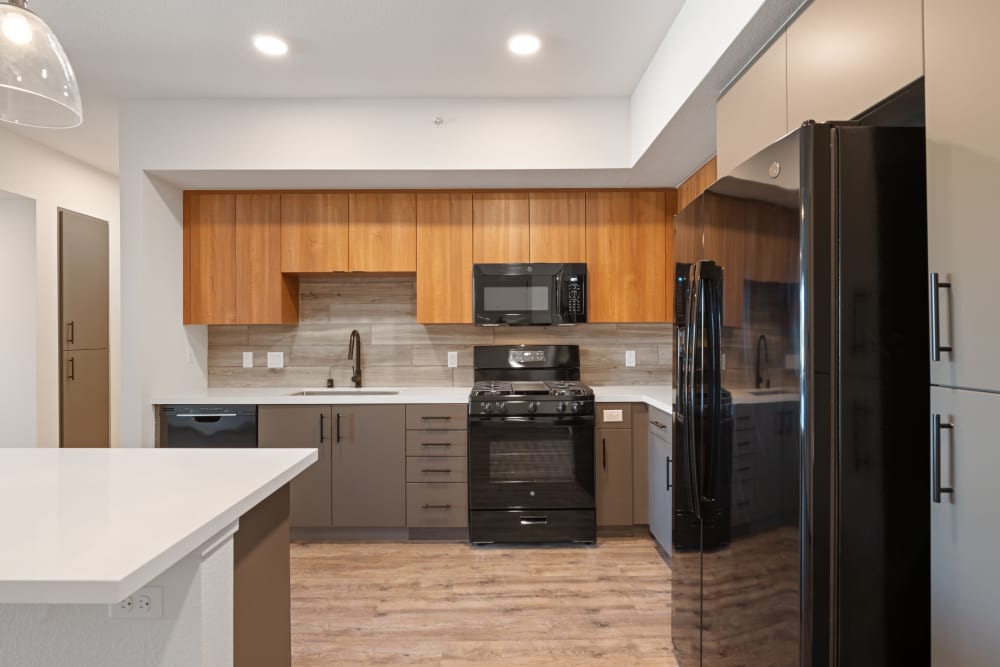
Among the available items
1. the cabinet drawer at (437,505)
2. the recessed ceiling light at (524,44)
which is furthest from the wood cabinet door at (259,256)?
the recessed ceiling light at (524,44)

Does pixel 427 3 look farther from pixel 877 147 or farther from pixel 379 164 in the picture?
pixel 877 147

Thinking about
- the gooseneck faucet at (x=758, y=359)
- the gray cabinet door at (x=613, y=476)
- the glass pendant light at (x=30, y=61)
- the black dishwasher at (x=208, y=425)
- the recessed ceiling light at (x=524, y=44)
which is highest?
the recessed ceiling light at (x=524, y=44)

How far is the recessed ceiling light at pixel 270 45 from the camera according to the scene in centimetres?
269

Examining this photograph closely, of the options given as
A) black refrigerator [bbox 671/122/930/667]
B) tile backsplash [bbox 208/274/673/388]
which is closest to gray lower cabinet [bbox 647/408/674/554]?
tile backsplash [bbox 208/274/673/388]

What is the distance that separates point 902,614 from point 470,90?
2.95 metres

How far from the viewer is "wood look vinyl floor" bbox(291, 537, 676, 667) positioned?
7.63ft

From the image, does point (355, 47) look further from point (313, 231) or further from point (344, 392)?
point (344, 392)

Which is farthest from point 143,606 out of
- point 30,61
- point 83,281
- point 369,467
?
point 83,281

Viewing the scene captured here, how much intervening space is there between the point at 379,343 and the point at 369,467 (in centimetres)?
91

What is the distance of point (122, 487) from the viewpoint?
1344mm

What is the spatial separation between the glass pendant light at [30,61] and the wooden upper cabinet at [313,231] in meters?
2.25

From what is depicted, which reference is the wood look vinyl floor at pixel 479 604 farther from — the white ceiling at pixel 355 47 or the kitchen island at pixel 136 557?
the white ceiling at pixel 355 47

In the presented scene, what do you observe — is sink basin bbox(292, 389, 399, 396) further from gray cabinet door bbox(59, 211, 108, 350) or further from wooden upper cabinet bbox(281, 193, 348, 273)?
gray cabinet door bbox(59, 211, 108, 350)

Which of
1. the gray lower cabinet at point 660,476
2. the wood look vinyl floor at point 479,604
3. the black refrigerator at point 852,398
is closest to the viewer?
the black refrigerator at point 852,398
